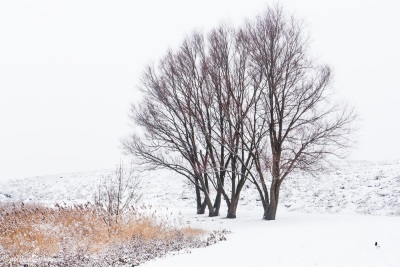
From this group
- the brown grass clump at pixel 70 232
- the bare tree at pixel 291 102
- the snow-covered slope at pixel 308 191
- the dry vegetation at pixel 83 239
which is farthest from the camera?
the snow-covered slope at pixel 308 191

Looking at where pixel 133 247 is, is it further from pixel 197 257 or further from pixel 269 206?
pixel 269 206

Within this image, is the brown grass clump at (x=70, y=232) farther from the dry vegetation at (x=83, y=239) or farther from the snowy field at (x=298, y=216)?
the snowy field at (x=298, y=216)

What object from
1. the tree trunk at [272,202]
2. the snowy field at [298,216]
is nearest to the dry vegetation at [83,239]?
the snowy field at [298,216]

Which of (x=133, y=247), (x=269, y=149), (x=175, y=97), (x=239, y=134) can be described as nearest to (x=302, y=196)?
(x=269, y=149)

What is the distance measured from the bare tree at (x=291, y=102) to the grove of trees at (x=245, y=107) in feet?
0.15

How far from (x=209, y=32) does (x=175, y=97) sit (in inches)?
151

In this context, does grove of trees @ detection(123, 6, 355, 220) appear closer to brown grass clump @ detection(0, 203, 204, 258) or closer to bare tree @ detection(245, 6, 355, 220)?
bare tree @ detection(245, 6, 355, 220)

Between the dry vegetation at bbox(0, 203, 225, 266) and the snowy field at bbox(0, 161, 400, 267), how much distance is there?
1.01 metres

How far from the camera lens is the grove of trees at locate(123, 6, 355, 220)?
58.0 feet

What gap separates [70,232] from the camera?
38.3 feet

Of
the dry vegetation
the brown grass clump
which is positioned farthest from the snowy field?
the brown grass clump

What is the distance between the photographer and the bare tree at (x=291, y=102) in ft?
57.5

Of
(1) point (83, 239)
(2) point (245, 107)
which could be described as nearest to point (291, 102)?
(2) point (245, 107)

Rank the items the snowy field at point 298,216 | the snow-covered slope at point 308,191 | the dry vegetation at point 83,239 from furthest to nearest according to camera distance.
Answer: the snow-covered slope at point 308,191 < the dry vegetation at point 83,239 < the snowy field at point 298,216
